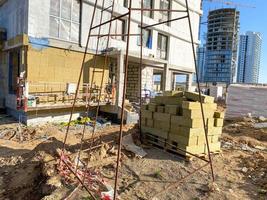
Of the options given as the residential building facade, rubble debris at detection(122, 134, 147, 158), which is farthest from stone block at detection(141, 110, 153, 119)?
the residential building facade

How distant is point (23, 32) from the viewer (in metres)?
11.2

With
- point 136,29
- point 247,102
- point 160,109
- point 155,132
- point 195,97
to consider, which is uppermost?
point 136,29

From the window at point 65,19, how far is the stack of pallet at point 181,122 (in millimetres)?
7230

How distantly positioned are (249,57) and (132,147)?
9175cm

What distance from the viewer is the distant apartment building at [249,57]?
85.9 meters

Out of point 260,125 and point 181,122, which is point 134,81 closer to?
point 260,125

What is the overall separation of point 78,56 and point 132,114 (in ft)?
14.2

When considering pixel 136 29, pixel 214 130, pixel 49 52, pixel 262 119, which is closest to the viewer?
pixel 214 130

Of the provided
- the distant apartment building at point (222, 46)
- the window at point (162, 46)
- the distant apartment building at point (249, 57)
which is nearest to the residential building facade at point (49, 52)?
the window at point (162, 46)

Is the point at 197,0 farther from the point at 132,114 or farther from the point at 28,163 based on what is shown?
the point at 28,163

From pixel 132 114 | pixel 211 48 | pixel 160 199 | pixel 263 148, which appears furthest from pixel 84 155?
pixel 211 48

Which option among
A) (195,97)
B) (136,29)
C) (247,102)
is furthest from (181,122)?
(136,29)

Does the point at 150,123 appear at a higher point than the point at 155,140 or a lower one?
higher

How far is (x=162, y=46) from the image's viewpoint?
1928 centimetres
